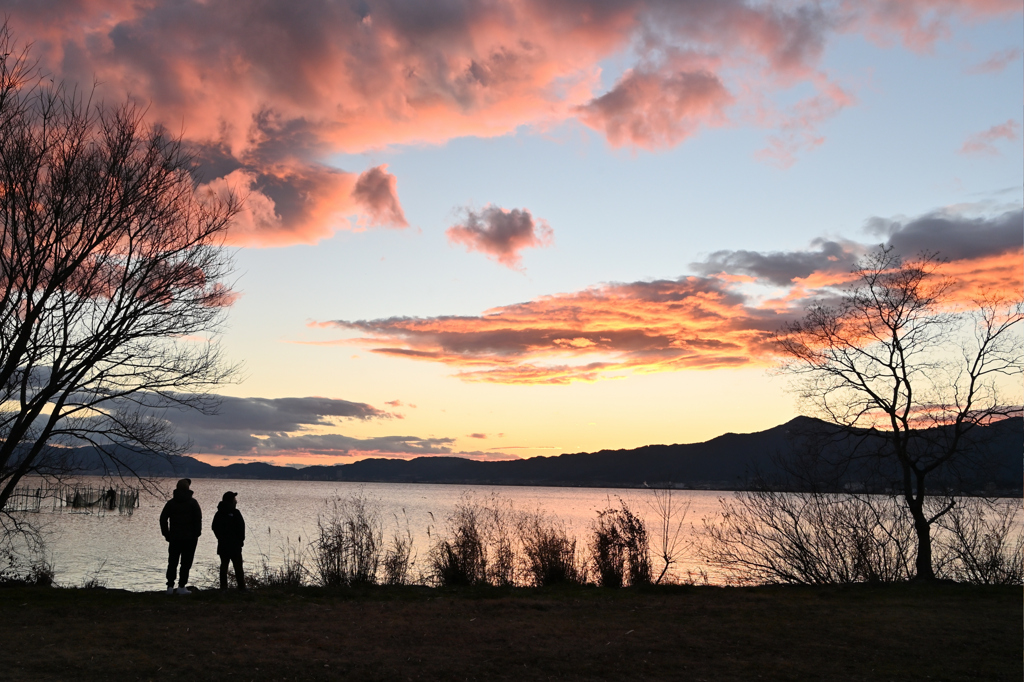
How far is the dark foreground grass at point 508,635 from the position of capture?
790 cm

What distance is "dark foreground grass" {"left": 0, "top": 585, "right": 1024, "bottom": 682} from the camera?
7.90m

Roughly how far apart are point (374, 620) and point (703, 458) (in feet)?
634

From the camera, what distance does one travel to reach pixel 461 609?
39.7 ft

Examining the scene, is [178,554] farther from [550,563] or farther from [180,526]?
[550,563]

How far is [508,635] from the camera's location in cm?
991

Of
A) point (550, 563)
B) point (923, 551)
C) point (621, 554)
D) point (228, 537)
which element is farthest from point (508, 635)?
point (923, 551)

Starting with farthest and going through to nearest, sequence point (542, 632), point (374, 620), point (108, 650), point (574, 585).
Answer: point (574, 585) < point (374, 620) < point (542, 632) < point (108, 650)

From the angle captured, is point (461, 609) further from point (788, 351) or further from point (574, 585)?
point (788, 351)

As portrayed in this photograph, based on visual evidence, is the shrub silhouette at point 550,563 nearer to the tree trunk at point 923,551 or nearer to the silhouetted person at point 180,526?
the silhouetted person at point 180,526

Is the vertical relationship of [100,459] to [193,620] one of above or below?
above

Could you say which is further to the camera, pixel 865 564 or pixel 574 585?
pixel 865 564

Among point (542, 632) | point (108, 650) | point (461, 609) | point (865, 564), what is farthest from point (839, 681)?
point (865, 564)

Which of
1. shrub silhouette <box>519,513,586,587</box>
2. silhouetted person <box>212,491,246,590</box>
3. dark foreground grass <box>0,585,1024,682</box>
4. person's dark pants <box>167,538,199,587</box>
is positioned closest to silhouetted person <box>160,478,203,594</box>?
person's dark pants <box>167,538,199,587</box>

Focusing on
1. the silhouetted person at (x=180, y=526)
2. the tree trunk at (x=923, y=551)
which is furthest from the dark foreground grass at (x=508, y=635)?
the tree trunk at (x=923, y=551)
